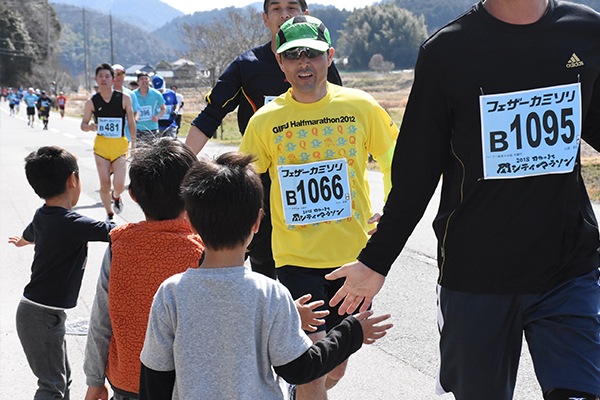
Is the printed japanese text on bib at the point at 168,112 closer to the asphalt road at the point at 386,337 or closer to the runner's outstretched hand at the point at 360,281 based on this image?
the asphalt road at the point at 386,337

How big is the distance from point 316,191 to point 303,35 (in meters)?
0.79

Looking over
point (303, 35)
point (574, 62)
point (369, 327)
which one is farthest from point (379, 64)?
point (369, 327)

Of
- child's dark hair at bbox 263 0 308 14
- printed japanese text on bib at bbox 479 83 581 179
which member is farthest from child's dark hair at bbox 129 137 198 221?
child's dark hair at bbox 263 0 308 14

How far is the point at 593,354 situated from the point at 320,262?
1.40 metres

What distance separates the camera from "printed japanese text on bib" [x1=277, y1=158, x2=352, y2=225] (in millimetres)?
3236

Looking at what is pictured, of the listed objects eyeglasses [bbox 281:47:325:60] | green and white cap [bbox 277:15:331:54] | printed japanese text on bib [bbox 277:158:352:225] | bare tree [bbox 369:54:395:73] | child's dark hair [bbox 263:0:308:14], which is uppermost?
bare tree [bbox 369:54:395:73]

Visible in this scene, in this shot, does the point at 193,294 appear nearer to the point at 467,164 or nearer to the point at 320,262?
the point at 467,164

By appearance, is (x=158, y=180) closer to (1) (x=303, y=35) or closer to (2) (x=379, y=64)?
(1) (x=303, y=35)

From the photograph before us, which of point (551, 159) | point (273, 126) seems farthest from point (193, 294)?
point (273, 126)

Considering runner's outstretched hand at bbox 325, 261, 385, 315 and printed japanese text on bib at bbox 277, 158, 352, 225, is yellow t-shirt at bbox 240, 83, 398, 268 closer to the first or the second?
printed japanese text on bib at bbox 277, 158, 352, 225

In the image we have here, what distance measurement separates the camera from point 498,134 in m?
2.17

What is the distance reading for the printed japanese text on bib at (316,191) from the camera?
324cm

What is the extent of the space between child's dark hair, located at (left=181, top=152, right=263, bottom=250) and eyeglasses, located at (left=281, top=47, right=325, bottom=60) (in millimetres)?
1284

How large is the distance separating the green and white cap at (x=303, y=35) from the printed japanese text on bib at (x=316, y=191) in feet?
1.94
